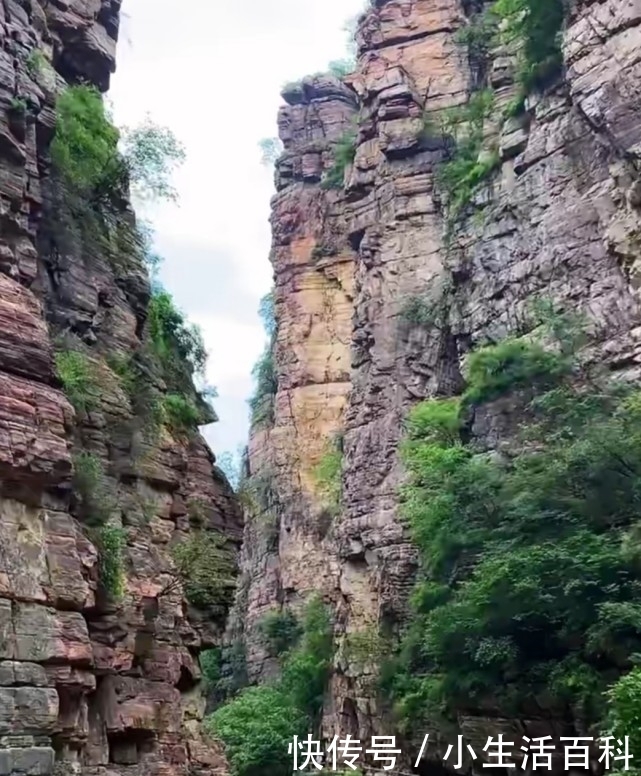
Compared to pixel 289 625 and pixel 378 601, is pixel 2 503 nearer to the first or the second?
pixel 378 601

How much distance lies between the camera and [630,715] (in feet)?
37.4

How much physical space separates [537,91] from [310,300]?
13.6m

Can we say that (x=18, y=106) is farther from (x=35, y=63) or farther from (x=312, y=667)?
(x=312, y=667)

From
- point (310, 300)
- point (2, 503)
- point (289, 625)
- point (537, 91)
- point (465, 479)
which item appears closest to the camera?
point (2, 503)

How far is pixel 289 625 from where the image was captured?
3216 centimetres

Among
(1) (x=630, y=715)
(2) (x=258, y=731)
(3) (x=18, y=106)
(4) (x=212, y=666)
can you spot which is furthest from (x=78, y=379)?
(4) (x=212, y=666)

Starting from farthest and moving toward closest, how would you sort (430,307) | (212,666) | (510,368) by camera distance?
(212,666) → (430,307) → (510,368)

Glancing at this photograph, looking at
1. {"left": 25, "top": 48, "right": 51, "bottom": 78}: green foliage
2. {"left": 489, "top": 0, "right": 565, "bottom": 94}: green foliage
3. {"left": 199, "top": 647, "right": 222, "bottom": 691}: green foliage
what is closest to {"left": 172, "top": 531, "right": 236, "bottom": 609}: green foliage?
{"left": 25, "top": 48, "right": 51, "bottom": 78}: green foliage

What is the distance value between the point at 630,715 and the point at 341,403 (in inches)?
906

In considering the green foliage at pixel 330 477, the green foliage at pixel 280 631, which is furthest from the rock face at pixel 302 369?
the green foliage at pixel 280 631

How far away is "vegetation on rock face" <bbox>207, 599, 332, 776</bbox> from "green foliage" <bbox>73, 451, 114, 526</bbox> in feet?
46.1

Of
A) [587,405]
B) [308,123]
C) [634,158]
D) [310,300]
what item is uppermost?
[308,123]

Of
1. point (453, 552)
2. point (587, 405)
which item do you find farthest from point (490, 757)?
point (587, 405)

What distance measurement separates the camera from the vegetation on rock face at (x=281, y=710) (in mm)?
24719
